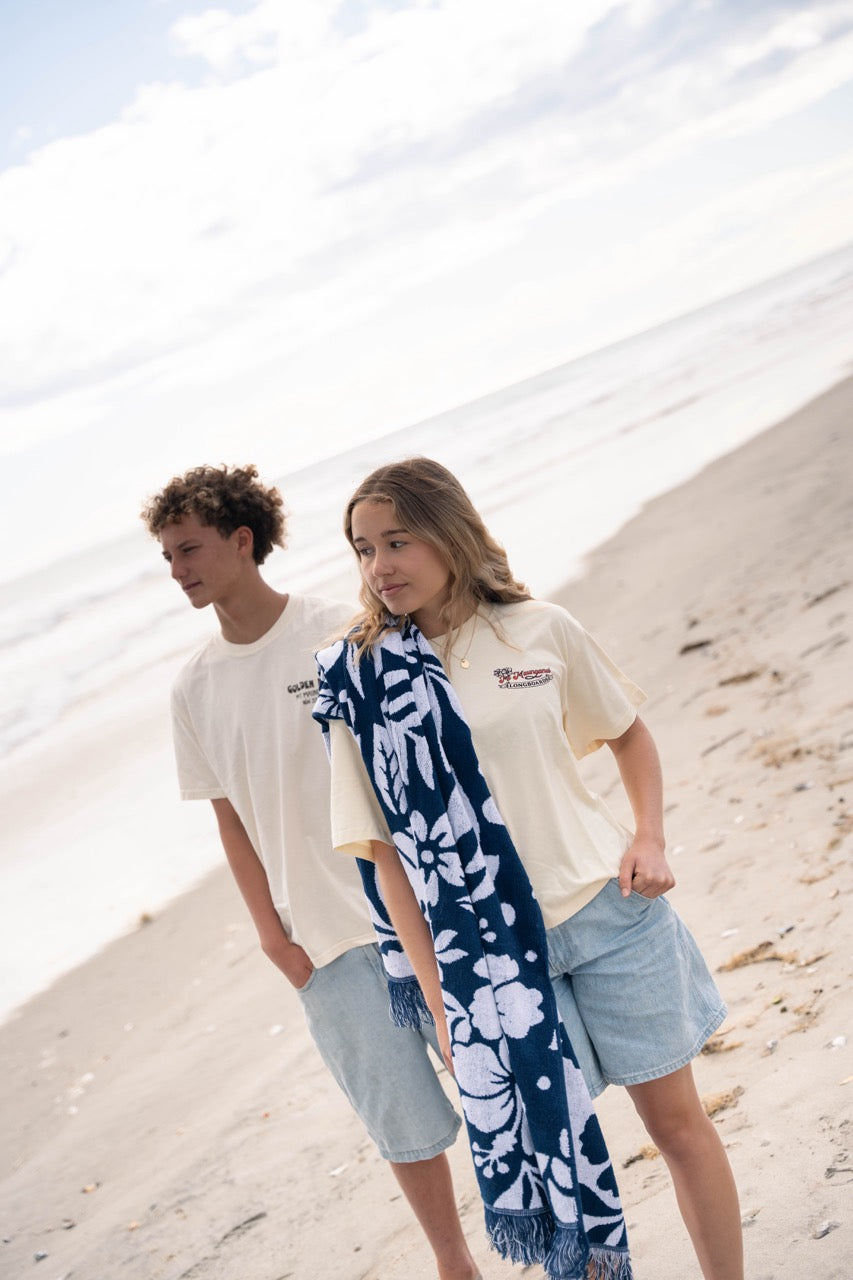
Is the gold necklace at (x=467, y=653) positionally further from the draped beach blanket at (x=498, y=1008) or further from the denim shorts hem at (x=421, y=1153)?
the denim shorts hem at (x=421, y=1153)

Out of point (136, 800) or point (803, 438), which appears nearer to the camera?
point (136, 800)

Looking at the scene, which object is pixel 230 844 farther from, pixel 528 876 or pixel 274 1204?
pixel 274 1204

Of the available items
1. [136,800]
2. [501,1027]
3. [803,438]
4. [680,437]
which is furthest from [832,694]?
[680,437]

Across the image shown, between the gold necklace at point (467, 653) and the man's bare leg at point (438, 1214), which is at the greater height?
the gold necklace at point (467, 653)

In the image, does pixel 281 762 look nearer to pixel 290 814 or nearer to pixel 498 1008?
pixel 290 814

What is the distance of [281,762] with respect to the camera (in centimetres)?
281

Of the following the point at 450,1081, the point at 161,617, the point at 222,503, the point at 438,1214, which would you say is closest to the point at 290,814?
the point at 222,503

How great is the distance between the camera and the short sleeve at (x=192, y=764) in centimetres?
298

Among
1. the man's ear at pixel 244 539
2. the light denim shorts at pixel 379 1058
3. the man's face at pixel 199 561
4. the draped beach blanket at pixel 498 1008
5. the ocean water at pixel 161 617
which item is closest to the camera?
the draped beach blanket at pixel 498 1008

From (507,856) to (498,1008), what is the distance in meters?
0.30

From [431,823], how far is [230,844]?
916 millimetres

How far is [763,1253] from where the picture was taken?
251 centimetres

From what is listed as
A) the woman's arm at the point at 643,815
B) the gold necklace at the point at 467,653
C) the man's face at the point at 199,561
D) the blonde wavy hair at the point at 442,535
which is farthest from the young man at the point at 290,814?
the woman's arm at the point at 643,815

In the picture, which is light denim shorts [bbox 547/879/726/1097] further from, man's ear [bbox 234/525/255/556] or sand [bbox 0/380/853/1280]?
man's ear [bbox 234/525/255/556]
